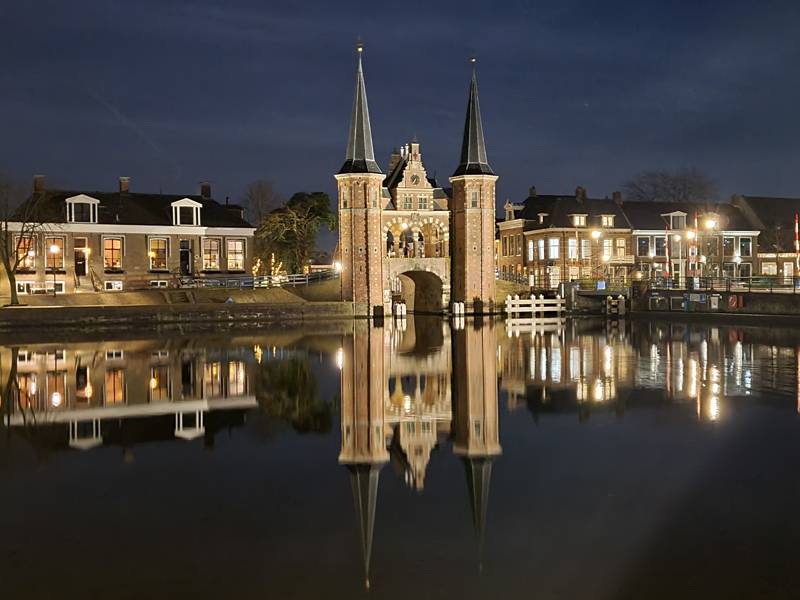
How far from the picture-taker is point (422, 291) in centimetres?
6212

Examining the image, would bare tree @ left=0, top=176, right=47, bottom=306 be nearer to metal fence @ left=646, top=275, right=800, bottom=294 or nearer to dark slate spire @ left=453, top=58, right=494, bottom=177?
dark slate spire @ left=453, top=58, right=494, bottom=177

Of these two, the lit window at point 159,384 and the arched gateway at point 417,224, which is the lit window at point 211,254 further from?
the lit window at point 159,384

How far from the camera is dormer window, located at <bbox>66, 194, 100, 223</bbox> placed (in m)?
50.4

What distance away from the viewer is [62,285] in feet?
165

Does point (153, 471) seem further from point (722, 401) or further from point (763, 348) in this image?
point (763, 348)

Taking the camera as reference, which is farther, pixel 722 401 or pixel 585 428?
pixel 722 401

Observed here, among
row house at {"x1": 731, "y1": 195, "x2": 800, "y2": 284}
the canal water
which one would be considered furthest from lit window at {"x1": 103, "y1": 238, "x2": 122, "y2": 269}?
row house at {"x1": 731, "y1": 195, "x2": 800, "y2": 284}

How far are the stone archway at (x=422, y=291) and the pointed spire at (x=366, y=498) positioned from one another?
45200 mm

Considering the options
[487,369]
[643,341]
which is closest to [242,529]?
[487,369]

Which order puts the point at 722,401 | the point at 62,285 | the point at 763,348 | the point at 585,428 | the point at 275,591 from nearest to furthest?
the point at 275,591 < the point at 585,428 < the point at 722,401 < the point at 763,348 < the point at 62,285

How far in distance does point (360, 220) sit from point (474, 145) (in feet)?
31.5

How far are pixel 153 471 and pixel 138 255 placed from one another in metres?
42.8

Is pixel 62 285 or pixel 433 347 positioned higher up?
pixel 62 285

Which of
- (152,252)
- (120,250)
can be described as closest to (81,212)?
(120,250)
